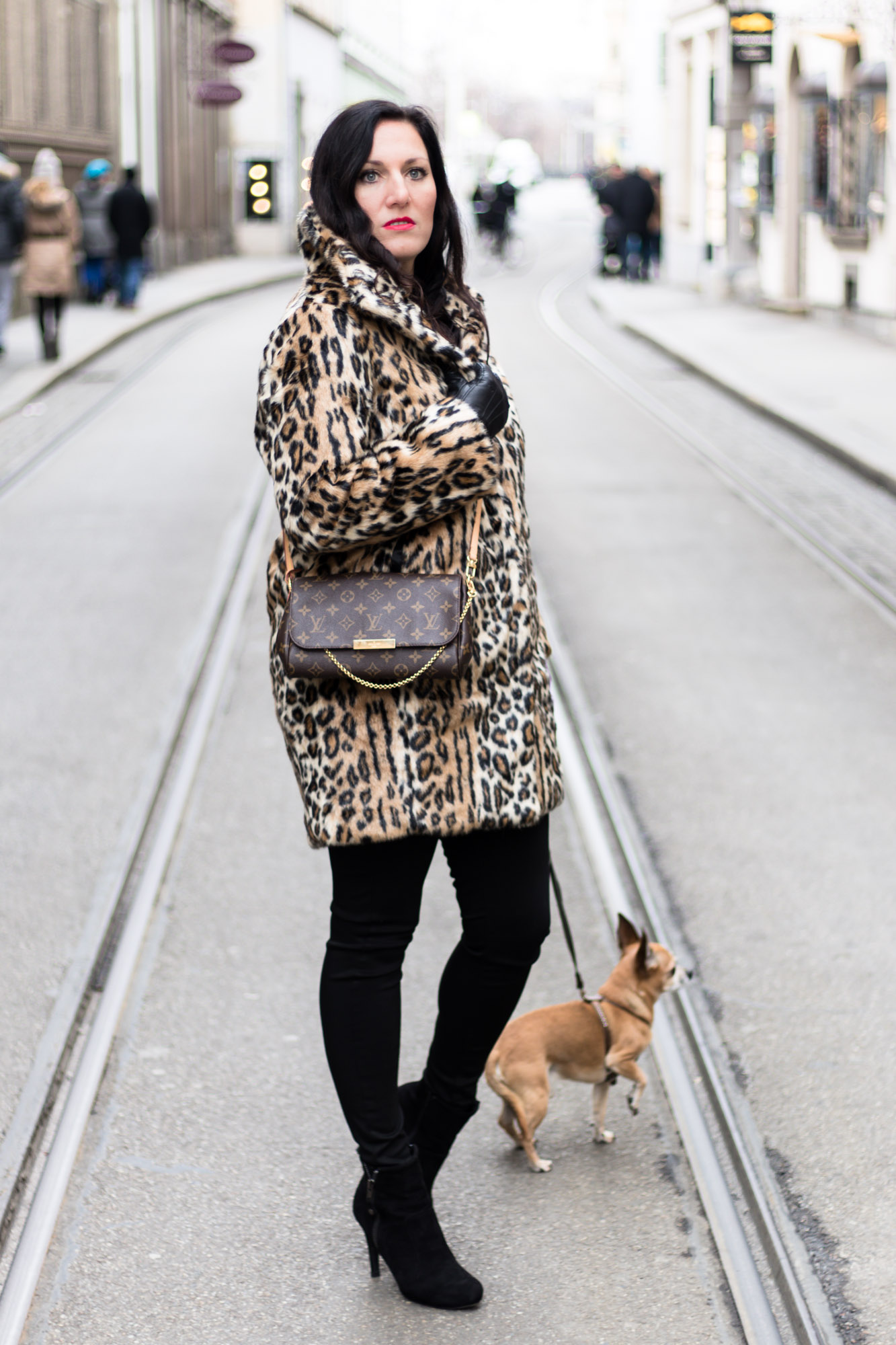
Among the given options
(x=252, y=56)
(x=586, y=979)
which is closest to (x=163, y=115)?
(x=252, y=56)

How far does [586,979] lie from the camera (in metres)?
4.10

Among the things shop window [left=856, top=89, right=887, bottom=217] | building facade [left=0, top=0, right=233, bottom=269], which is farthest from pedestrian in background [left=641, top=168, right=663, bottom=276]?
shop window [left=856, top=89, right=887, bottom=217]

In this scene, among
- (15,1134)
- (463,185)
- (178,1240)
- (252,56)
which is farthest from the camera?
(463,185)

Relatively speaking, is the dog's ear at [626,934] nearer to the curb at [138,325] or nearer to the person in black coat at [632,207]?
the curb at [138,325]

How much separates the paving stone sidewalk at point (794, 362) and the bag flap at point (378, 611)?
904 cm

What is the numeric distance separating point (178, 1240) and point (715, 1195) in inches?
38.0

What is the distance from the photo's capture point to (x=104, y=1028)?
3865 mm

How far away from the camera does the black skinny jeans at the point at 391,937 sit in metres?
2.62

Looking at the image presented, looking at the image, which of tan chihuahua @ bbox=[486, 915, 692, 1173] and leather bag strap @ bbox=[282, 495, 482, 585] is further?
tan chihuahua @ bbox=[486, 915, 692, 1173]

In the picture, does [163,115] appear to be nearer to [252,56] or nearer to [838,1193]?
[252,56]

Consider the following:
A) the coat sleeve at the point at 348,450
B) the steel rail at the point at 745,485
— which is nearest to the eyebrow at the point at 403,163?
the coat sleeve at the point at 348,450

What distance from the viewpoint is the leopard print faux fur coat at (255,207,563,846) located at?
243 cm

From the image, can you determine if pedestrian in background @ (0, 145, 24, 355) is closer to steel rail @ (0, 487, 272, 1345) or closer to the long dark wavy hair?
steel rail @ (0, 487, 272, 1345)

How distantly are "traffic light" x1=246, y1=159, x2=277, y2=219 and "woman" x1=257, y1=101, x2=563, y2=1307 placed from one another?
1016 inches
